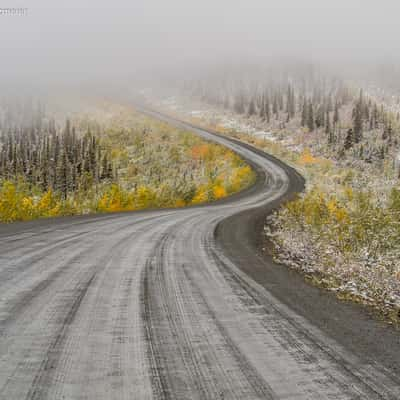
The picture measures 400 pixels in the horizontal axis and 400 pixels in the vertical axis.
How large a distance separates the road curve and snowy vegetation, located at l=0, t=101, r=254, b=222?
36.7ft

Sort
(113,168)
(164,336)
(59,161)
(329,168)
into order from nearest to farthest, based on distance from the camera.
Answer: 1. (164,336)
2. (329,168)
3. (113,168)
4. (59,161)

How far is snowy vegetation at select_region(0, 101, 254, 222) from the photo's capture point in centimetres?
2173

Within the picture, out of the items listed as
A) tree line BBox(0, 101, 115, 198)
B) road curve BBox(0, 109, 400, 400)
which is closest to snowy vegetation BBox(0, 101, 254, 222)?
tree line BBox(0, 101, 115, 198)

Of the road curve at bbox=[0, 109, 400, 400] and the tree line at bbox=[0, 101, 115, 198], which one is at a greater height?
the road curve at bbox=[0, 109, 400, 400]

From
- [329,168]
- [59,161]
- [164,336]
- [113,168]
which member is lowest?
[59,161]

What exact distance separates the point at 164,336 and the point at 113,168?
5760cm

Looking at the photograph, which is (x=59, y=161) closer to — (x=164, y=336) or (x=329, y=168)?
(x=329, y=168)

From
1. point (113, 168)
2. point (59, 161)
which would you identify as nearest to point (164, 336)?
point (113, 168)

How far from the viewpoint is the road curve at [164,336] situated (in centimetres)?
213

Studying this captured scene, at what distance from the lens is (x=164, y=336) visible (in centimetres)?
288

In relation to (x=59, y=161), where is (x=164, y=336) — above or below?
above

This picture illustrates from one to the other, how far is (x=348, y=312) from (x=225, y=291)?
1486 mm

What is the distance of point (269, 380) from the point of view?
7.43 ft

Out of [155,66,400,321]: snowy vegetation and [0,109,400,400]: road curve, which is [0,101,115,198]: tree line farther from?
[0,109,400,400]: road curve
